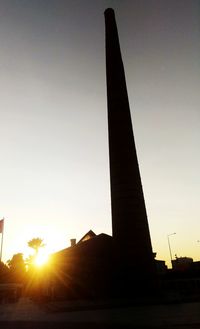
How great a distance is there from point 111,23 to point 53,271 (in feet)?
72.5

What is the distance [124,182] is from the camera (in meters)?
20.4

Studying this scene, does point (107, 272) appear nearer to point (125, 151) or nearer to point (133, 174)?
point (133, 174)

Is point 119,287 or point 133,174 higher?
point 133,174

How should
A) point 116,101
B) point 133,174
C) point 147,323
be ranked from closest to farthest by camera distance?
point 147,323 → point 133,174 → point 116,101

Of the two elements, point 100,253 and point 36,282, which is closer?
point 100,253

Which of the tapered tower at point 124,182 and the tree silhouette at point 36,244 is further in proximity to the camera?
the tree silhouette at point 36,244

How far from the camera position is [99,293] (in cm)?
2147

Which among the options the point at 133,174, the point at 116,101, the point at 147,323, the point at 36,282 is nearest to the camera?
the point at 147,323

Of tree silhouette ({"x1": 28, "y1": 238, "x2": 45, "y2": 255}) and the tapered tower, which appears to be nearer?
the tapered tower

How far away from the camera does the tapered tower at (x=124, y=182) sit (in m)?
18.5

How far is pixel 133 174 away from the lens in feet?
67.9

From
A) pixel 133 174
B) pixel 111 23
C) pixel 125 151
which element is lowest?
pixel 133 174

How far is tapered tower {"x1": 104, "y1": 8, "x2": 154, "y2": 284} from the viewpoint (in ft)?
60.5

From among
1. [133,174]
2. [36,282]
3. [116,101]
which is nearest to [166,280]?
[133,174]
